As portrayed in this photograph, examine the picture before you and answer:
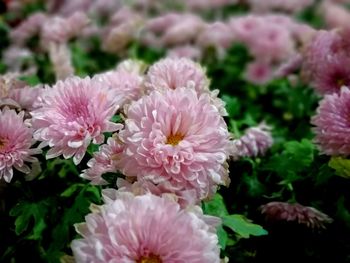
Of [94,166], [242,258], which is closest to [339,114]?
[242,258]

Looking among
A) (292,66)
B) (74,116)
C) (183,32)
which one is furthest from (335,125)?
(183,32)

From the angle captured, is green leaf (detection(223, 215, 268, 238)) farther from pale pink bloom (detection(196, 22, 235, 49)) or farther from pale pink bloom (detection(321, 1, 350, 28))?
pale pink bloom (detection(321, 1, 350, 28))

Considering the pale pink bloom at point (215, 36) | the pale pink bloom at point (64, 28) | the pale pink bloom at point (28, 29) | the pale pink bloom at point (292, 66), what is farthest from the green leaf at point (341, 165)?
the pale pink bloom at point (28, 29)

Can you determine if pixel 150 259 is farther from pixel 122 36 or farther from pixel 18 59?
pixel 18 59

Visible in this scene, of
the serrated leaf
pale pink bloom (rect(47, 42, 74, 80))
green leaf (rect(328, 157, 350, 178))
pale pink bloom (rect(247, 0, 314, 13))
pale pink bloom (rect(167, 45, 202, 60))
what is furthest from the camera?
pale pink bloom (rect(247, 0, 314, 13))

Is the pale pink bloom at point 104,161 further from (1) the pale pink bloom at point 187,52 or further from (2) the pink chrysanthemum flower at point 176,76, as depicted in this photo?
(1) the pale pink bloom at point 187,52

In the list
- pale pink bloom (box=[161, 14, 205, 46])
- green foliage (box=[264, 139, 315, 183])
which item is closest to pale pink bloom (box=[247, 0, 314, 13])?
pale pink bloom (box=[161, 14, 205, 46])
